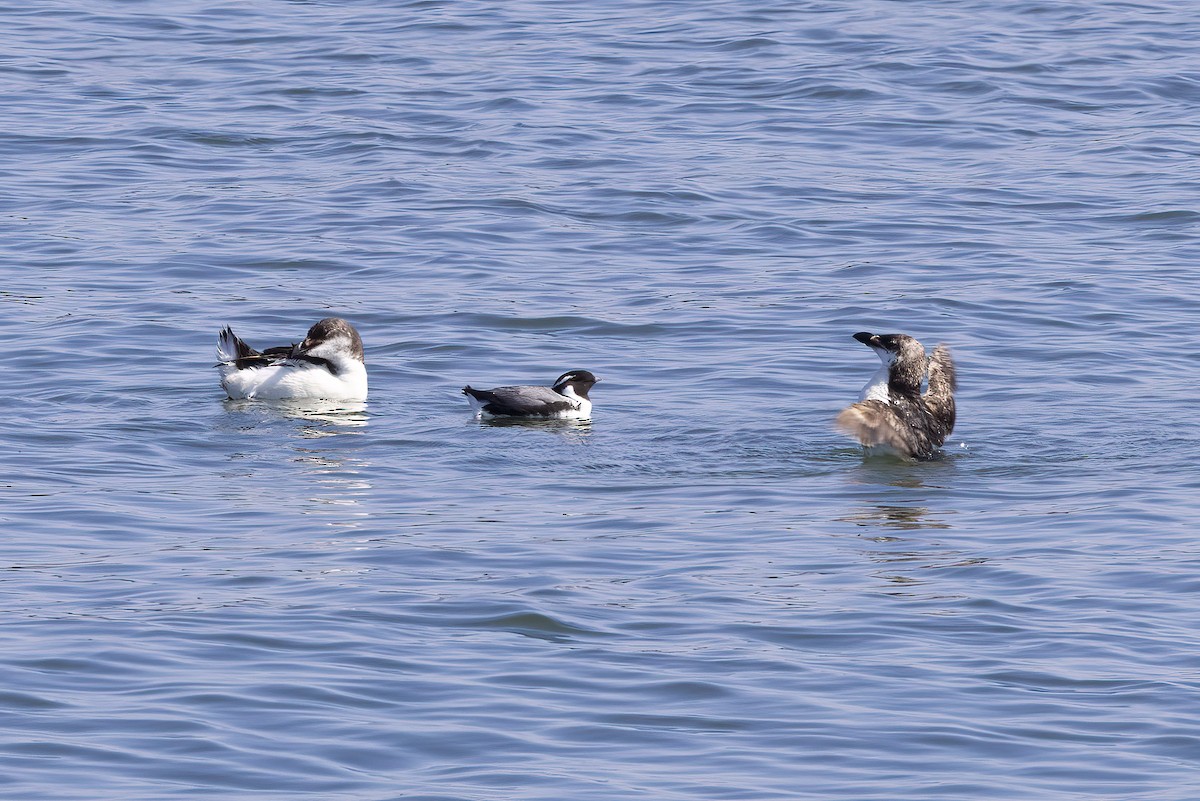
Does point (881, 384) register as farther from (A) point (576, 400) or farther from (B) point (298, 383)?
(B) point (298, 383)

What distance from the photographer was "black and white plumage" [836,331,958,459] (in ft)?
39.9

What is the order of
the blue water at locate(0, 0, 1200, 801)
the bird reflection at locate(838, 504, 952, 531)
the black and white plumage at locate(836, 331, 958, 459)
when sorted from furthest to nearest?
the black and white plumage at locate(836, 331, 958, 459), the bird reflection at locate(838, 504, 952, 531), the blue water at locate(0, 0, 1200, 801)

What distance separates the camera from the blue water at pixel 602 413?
24.8 ft

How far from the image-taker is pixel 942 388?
13.4m

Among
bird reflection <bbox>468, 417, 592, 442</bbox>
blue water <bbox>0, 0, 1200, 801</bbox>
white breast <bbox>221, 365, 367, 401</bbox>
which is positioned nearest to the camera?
blue water <bbox>0, 0, 1200, 801</bbox>

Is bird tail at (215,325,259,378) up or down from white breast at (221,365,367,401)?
up

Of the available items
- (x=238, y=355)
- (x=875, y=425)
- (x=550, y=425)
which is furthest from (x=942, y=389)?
(x=238, y=355)

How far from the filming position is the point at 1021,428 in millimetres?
13234

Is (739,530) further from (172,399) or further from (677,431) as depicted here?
(172,399)

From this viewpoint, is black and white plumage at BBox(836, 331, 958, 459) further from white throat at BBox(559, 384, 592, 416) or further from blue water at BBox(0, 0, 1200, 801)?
white throat at BBox(559, 384, 592, 416)

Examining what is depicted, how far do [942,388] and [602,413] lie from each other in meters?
2.29

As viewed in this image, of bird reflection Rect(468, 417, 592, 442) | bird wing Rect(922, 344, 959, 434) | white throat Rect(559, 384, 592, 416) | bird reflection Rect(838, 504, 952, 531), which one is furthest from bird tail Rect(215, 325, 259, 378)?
bird reflection Rect(838, 504, 952, 531)

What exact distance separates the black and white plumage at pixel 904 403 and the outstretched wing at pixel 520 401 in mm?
2024

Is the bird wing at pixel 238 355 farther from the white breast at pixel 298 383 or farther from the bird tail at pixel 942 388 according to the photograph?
the bird tail at pixel 942 388
